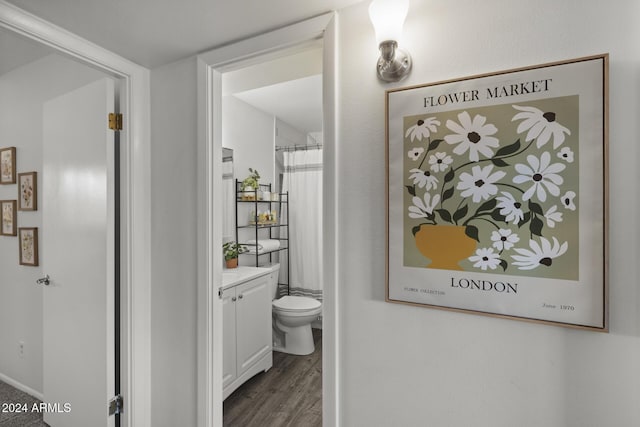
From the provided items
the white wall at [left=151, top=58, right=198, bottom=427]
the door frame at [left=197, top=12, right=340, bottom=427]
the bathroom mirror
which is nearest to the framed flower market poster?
the door frame at [left=197, top=12, right=340, bottom=427]

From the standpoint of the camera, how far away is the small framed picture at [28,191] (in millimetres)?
2297

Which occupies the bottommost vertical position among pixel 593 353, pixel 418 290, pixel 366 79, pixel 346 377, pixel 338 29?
pixel 346 377

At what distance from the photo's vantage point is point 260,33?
4.86ft

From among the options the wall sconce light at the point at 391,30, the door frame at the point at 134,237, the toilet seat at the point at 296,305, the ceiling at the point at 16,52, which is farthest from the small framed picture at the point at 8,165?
the wall sconce light at the point at 391,30

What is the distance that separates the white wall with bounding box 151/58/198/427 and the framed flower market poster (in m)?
1.07

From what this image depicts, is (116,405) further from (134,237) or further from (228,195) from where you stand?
(228,195)

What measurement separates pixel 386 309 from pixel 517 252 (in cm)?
49

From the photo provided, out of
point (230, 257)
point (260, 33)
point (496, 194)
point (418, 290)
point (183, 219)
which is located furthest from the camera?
point (230, 257)

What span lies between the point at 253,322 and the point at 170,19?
2015 millimetres

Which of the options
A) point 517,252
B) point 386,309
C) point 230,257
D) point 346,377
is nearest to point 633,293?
point 517,252

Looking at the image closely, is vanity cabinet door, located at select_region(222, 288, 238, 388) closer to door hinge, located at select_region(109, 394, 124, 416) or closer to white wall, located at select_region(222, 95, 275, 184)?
door hinge, located at select_region(109, 394, 124, 416)

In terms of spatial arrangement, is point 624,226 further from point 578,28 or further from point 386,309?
point 386,309

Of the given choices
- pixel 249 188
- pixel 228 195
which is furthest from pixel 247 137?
pixel 228 195

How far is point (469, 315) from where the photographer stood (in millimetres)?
1102
